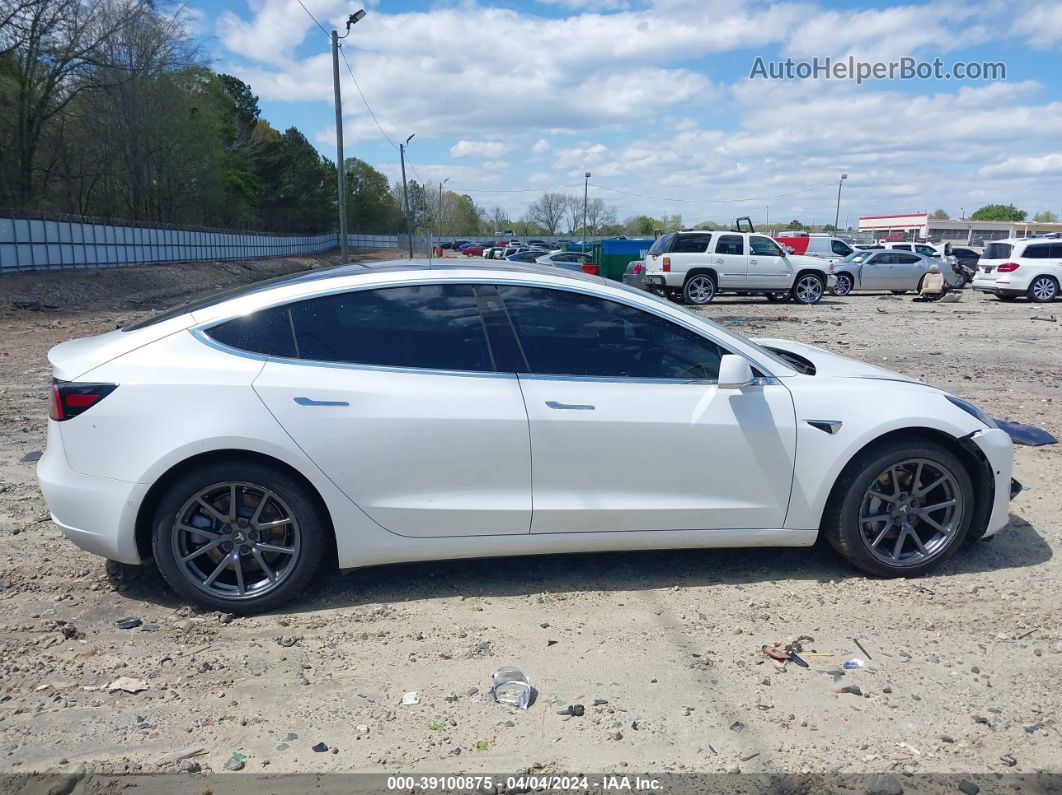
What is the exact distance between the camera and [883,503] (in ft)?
14.1

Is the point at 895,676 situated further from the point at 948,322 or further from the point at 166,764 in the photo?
the point at 948,322

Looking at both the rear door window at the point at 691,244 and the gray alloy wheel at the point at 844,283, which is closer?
the rear door window at the point at 691,244

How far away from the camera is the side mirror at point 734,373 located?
4.02 m

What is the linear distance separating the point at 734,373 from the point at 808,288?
68.2 feet

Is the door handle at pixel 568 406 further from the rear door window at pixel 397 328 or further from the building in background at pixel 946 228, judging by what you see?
the building in background at pixel 946 228

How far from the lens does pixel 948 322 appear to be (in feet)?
60.3

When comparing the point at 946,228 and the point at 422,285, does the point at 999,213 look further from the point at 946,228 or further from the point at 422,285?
the point at 422,285

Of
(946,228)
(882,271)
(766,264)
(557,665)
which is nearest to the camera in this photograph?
(557,665)

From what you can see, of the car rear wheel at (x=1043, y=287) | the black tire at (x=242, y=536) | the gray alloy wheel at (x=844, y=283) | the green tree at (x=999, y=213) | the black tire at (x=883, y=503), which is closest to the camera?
the black tire at (x=242, y=536)

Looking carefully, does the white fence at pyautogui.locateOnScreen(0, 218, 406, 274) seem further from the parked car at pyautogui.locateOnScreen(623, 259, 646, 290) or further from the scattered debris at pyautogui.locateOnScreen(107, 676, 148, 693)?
the scattered debris at pyautogui.locateOnScreen(107, 676, 148, 693)

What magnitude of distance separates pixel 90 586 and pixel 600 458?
2715 mm

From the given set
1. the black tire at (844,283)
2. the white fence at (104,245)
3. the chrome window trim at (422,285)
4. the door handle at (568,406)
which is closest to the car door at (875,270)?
the black tire at (844,283)

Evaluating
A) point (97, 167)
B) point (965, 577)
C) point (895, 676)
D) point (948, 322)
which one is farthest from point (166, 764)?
point (97, 167)

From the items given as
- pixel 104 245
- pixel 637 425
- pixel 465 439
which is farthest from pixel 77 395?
pixel 104 245
